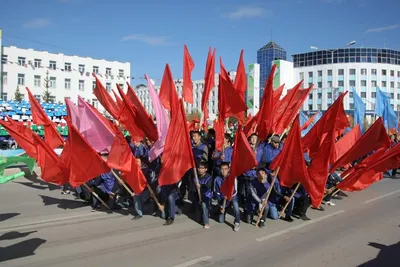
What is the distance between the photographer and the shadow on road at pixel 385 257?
5348mm

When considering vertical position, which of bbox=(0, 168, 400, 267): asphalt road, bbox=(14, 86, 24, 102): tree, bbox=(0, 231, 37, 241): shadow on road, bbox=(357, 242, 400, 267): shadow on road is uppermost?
bbox=(14, 86, 24, 102): tree

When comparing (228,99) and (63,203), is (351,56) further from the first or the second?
(63,203)

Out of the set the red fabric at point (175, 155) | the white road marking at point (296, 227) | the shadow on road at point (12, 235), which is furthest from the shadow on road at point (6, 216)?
the white road marking at point (296, 227)

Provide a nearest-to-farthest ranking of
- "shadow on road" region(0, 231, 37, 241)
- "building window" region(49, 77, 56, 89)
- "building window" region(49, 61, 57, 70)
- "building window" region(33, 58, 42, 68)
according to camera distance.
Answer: "shadow on road" region(0, 231, 37, 241)
"building window" region(33, 58, 42, 68)
"building window" region(49, 77, 56, 89)
"building window" region(49, 61, 57, 70)

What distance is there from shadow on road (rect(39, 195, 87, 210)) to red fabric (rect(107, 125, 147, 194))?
2.18 metres

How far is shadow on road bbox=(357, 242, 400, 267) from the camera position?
5.35 meters

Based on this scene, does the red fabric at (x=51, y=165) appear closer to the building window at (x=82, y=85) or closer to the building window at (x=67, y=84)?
the building window at (x=67, y=84)

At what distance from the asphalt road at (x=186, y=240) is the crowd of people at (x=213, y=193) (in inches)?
10.6

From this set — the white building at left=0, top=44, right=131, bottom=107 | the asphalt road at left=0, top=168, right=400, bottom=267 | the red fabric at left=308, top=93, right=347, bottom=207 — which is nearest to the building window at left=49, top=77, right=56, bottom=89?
the white building at left=0, top=44, right=131, bottom=107

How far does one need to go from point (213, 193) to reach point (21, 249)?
3373 mm

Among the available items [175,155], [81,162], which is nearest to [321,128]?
[175,155]

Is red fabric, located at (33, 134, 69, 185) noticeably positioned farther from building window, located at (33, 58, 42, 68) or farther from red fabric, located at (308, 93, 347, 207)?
building window, located at (33, 58, 42, 68)

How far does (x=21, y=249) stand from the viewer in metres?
5.73

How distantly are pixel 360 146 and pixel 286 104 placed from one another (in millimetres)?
3965
